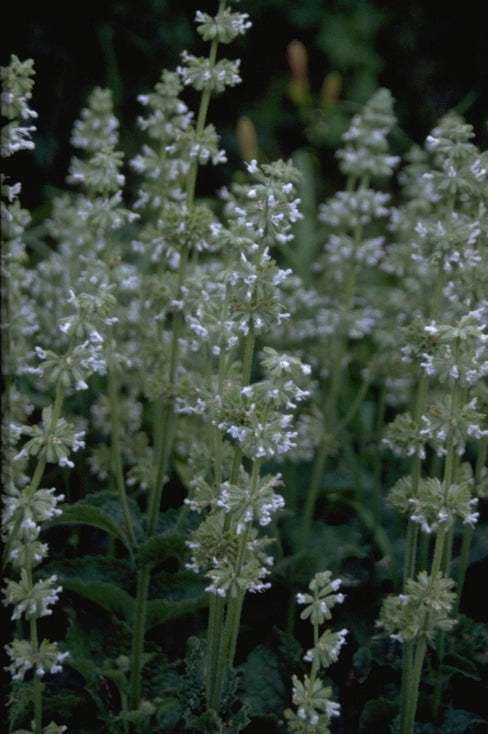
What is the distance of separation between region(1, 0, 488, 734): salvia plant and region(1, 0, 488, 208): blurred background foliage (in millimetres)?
2628

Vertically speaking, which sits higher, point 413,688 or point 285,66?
point 285,66

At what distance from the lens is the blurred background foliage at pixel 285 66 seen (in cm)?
741

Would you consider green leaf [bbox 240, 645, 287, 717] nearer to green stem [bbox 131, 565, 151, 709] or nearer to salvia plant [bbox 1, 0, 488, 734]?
salvia plant [bbox 1, 0, 488, 734]

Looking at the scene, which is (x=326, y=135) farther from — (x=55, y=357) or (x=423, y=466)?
(x=55, y=357)

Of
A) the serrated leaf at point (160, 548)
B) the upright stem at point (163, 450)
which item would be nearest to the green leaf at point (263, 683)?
the upright stem at point (163, 450)

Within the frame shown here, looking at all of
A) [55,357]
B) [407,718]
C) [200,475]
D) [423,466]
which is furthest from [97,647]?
[423,466]

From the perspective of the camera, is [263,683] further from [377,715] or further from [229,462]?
[229,462]

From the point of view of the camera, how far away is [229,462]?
3490mm

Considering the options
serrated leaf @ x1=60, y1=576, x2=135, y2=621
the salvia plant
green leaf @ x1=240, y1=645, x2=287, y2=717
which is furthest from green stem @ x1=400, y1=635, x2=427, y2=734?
serrated leaf @ x1=60, y1=576, x2=135, y2=621

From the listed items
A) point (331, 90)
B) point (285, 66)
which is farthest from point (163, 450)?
point (285, 66)

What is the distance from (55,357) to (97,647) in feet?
5.17

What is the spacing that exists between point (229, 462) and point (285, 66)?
20.8ft

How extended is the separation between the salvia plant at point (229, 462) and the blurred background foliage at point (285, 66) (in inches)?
103

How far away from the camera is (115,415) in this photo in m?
3.79
